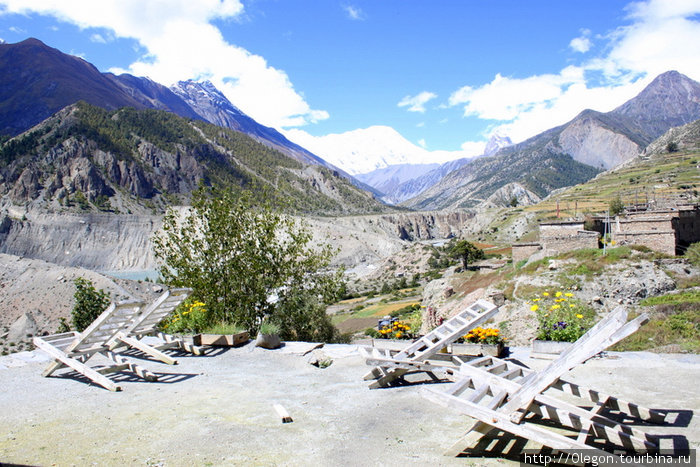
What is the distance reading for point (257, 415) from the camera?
245 inches

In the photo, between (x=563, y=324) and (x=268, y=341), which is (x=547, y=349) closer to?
(x=563, y=324)

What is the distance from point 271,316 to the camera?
13.9 m

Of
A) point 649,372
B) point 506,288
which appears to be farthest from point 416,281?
point 649,372

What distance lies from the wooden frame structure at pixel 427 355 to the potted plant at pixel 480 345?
3.75 ft

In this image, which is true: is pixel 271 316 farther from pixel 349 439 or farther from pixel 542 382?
pixel 542 382

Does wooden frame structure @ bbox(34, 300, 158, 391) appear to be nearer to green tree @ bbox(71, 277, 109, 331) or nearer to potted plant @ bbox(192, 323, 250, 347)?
potted plant @ bbox(192, 323, 250, 347)

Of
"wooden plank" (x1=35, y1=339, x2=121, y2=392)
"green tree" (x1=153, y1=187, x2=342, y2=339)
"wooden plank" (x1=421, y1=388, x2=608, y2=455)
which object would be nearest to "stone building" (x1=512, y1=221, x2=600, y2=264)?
"green tree" (x1=153, y1=187, x2=342, y2=339)

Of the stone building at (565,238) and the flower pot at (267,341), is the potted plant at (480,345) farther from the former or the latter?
the stone building at (565,238)

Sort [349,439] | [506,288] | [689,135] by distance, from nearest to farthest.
A: [349,439] < [506,288] < [689,135]

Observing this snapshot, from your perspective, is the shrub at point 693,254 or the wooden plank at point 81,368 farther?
the shrub at point 693,254

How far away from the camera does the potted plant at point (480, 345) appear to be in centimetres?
889

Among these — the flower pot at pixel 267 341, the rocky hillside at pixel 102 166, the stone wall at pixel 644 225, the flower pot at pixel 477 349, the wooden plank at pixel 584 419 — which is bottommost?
the flower pot at pixel 267 341

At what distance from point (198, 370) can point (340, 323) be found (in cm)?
4785

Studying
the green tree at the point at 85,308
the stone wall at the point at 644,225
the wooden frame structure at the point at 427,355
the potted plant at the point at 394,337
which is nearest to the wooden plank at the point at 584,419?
the wooden frame structure at the point at 427,355
